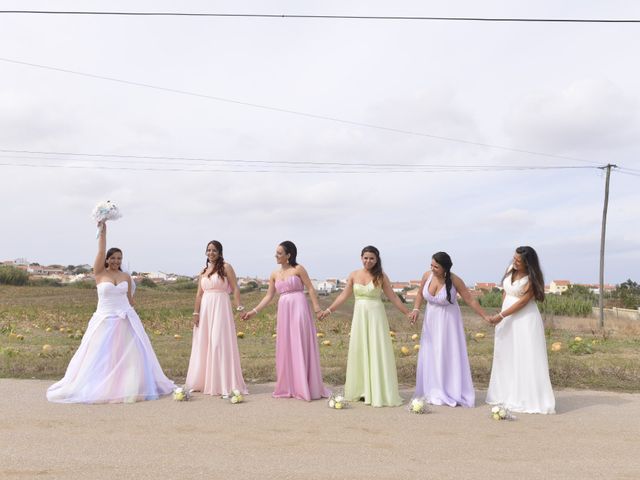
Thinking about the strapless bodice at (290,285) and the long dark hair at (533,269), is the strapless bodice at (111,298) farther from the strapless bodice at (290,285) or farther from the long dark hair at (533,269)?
the long dark hair at (533,269)

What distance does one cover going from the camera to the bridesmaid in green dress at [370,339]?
9.07 m

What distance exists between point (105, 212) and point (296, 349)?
12.3 ft

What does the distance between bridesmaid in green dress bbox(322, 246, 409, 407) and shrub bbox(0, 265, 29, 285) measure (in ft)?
137

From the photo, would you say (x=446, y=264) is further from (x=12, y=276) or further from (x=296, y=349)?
(x=12, y=276)

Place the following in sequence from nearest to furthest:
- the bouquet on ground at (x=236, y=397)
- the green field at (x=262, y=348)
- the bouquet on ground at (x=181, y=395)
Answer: the bouquet on ground at (x=236, y=397), the bouquet on ground at (x=181, y=395), the green field at (x=262, y=348)

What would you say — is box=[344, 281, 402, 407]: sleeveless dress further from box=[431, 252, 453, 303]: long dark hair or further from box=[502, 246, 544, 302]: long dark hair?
box=[502, 246, 544, 302]: long dark hair

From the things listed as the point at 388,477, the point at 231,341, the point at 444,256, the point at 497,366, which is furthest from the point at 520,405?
the point at 231,341

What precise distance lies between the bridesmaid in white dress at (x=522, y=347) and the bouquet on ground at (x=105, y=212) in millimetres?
6152

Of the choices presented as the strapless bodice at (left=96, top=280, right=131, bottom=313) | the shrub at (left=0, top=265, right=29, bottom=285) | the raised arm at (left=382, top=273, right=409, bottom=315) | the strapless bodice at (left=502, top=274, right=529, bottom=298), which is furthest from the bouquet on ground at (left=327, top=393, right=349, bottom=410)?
the shrub at (left=0, top=265, right=29, bottom=285)

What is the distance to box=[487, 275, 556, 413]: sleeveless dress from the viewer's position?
340 inches

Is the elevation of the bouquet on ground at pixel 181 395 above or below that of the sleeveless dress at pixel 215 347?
below

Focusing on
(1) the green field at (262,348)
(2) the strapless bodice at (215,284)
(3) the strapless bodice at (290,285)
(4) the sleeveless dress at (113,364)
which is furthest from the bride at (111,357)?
(3) the strapless bodice at (290,285)

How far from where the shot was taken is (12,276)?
148ft

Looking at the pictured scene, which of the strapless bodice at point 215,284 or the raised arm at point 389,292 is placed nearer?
the raised arm at point 389,292
